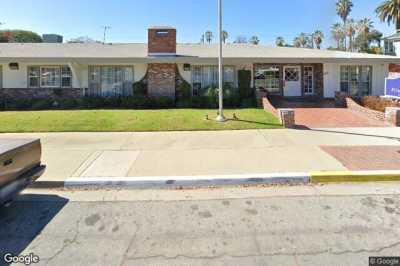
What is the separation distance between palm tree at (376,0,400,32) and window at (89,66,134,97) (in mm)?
41890

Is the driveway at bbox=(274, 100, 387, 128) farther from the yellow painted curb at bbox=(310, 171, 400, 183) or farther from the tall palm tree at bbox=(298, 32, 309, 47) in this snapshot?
the tall palm tree at bbox=(298, 32, 309, 47)

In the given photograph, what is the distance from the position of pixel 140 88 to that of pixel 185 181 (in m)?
12.9

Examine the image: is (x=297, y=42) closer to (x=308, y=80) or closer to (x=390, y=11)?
(x=390, y=11)

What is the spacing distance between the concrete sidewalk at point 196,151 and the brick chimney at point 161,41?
879cm

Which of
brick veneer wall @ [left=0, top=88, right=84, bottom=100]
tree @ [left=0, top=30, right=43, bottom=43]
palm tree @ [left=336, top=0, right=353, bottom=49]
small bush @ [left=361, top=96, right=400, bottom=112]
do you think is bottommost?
small bush @ [left=361, top=96, right=400, bottom=112]

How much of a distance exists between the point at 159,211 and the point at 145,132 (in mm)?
6635

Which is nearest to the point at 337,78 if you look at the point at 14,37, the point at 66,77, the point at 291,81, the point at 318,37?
the point at 291,81

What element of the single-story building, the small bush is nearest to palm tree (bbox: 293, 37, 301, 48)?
the single-story building

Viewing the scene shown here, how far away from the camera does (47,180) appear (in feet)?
21.6

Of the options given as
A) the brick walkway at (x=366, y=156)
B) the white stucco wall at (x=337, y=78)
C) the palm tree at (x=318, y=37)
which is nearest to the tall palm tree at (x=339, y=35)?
the palm tree at (x=318, y=37)

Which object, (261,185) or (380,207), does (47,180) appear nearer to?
(261,185)

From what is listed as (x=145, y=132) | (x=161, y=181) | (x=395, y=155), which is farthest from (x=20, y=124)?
(x=395, y=155)

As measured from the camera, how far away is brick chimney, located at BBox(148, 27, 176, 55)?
18844 millimetres

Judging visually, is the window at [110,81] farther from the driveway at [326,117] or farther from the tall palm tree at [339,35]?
the tall palm tree at [339,35]
